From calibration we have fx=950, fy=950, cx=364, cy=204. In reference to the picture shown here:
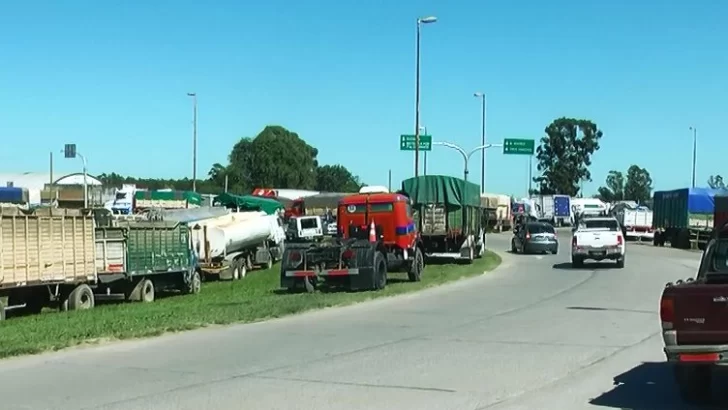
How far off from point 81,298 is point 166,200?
37.8 metres

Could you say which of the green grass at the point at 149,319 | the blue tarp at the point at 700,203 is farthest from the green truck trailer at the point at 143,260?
the blue tarp at the point at 700,203

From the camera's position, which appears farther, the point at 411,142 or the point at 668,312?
the point at 411,142

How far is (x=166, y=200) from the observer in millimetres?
61688

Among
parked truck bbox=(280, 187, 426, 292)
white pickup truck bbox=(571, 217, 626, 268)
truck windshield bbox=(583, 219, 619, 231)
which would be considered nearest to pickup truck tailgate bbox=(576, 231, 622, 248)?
white pickup truck bbox=(571, 217, 626, 268)

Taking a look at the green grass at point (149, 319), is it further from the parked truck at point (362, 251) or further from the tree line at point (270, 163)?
the tree line at point (270, 163)

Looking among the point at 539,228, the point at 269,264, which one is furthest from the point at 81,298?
the point at 539,228

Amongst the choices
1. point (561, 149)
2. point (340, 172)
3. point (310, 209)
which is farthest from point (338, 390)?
point (340, 172)

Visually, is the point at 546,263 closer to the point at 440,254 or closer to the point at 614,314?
the point at 440,254

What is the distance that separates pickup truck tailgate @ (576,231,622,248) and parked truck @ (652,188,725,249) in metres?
20.9

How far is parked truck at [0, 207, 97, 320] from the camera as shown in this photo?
21.9 meters

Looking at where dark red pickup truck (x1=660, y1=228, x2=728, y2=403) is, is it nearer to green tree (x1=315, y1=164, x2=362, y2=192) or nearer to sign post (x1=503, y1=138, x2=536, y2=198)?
sign post (x1=503, y1=138, x2=536, y2=198)

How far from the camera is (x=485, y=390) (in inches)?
412

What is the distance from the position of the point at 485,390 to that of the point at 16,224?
15.1 m

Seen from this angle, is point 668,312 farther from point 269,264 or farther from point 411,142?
point 411,142
